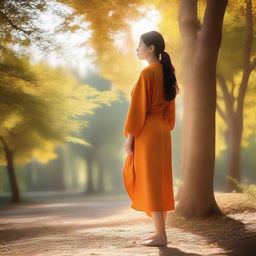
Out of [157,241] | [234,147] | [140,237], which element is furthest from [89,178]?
[157,241]

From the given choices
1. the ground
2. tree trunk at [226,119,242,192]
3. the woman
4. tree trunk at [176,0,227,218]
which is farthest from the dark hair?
tree trunk at [226,119,242,192]

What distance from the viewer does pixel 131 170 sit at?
196 inches

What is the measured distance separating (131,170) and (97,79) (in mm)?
31931

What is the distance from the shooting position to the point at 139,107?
15.8 feet

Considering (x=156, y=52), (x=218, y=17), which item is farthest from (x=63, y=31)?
(x=156, y=52)

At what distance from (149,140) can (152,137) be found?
0.05m

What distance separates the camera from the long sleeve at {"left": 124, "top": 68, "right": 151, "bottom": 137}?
4.79m

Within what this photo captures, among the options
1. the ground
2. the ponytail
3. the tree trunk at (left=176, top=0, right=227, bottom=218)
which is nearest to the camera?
the ground

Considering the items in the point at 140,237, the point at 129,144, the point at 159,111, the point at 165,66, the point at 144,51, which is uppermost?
the point at 144,51

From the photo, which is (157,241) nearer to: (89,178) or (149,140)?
(149,140)

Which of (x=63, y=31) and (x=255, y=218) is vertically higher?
(x=63, y=31)

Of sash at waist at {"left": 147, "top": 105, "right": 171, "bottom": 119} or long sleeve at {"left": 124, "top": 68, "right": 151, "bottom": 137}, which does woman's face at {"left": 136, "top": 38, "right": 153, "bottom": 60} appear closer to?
long sleeve at {"left": 124, "top": 68, "right": 151, "bottom": 137}

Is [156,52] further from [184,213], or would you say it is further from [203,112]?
[184,213]

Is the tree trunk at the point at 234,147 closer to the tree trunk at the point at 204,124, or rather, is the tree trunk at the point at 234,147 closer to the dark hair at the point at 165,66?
the tree trunk at the point at 204,124
